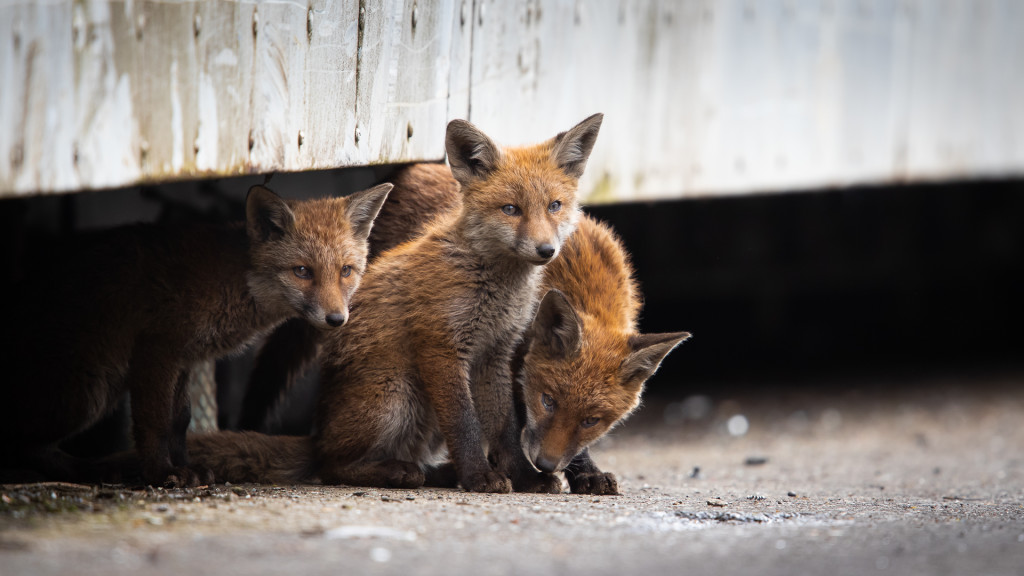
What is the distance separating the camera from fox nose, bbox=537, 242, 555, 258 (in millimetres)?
4418

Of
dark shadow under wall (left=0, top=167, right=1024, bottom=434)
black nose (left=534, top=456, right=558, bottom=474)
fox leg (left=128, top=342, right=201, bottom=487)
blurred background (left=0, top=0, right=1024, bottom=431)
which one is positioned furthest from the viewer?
dark shadow under wall (left=0, top=167, right=1024, bottom=434)

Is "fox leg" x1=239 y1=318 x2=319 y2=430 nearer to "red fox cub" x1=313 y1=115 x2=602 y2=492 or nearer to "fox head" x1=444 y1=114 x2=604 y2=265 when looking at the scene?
"red fox cub" x1=313 y1=115 x2=602 y2=492

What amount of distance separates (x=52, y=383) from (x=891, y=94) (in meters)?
6.43

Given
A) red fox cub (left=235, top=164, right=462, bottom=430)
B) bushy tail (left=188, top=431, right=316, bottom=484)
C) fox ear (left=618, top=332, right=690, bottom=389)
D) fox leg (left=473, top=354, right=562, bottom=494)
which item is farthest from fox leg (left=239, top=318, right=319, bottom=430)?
fox ear (left=618, top=332, right=690, bottom=389)

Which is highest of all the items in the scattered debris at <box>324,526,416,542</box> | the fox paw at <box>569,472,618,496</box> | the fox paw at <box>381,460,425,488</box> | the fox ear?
the fox ear

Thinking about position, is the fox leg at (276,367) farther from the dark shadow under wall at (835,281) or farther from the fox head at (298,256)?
the dark shadow under wall at (835,281)

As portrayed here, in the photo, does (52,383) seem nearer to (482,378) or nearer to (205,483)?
(205,483)

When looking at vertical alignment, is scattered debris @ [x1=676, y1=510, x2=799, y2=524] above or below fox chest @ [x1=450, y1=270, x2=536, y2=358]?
below

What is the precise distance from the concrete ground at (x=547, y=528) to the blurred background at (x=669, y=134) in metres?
1.22

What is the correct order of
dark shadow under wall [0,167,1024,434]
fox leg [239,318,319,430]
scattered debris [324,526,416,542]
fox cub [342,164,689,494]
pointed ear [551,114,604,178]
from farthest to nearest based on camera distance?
dark shadow under wall [0,167,1024,434], fox leg [239,318,319,430], pointed ear [551,114,604,178], fox cub [342,164,689,494], scattered debris [324,526,416,542]

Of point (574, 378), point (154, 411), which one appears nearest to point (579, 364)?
point (574, 378)

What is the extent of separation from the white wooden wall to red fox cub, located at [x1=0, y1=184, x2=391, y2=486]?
1.31 feet

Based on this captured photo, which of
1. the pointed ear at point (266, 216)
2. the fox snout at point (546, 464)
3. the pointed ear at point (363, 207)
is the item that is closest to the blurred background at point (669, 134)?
the pointed ear at point (266, 216)

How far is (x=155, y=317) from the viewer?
174 inches
